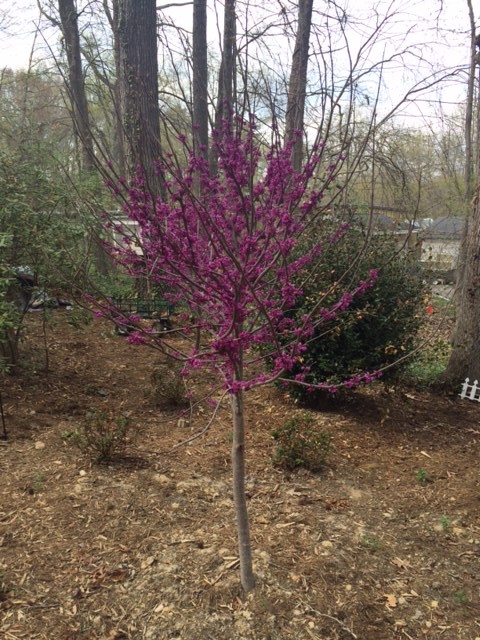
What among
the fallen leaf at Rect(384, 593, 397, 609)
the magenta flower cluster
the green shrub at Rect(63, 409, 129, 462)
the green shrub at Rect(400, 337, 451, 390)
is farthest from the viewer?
the green shrub at Rect(400, 337, 451, 390)

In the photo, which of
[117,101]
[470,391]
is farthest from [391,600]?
[470,391]

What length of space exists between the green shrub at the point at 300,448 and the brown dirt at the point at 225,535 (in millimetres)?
84

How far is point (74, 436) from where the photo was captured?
3.15 meters

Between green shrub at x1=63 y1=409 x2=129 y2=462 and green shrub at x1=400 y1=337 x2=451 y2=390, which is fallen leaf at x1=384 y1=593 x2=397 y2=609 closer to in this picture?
green shrub at x1=63 y1=409 x2=129 y2=462

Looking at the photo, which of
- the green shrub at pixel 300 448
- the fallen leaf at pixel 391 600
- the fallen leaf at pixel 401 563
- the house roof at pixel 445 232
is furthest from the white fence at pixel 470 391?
the fallen leaf at pixel 391 600

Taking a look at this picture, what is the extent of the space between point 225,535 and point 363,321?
2310 millimetres

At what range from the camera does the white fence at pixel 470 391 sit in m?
4.80

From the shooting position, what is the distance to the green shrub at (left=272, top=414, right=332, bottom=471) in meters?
3.17

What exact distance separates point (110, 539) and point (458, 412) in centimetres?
363

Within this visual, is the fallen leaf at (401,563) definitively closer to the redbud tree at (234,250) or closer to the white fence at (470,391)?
the redbud tree at (234,250)

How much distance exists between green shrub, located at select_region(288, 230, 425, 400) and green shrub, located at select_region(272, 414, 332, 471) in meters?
0.75

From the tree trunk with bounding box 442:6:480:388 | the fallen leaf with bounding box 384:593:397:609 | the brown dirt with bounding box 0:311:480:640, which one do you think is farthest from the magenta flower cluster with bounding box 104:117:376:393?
the tree trunk with bounding box 442:6:480:388

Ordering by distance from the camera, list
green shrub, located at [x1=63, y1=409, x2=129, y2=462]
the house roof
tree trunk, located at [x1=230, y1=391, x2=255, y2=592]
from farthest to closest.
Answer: the house roof
green shrub, located at [x1=63, y1=409, x2=129, y2=462]
tree trunk, located at [x1=230, y1=391, x2=255, y2=592]

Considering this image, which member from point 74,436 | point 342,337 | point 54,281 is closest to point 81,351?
point 54,281
